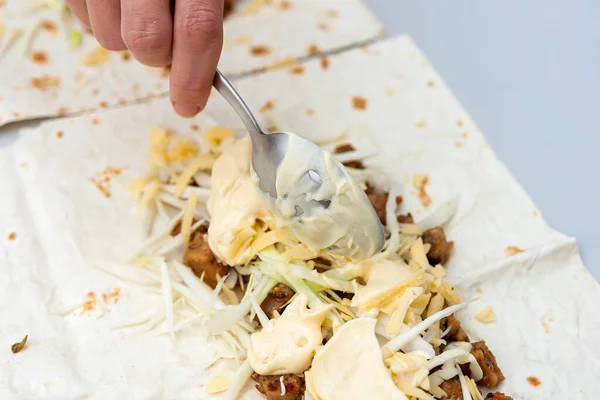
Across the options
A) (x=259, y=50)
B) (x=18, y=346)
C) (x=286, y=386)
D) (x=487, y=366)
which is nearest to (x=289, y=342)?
(x=286, y=386)

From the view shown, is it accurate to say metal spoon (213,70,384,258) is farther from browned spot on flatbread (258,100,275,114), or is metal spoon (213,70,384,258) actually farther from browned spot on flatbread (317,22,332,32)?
browned spot on flatbread (317,22,332,32)

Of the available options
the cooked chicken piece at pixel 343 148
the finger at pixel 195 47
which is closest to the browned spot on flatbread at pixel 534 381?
the cooked chicken piece at pixel 343 148

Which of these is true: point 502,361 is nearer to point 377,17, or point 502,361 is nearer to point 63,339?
point 63,339

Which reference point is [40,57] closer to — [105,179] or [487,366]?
[105,179]

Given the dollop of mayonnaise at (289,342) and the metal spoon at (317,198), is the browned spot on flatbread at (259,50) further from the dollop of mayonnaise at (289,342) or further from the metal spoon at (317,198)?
the dollop of mayonnaise at (289,342)

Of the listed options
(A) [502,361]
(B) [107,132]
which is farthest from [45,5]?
(A) [502,361]

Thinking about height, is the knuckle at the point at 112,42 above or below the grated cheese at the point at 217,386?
above
